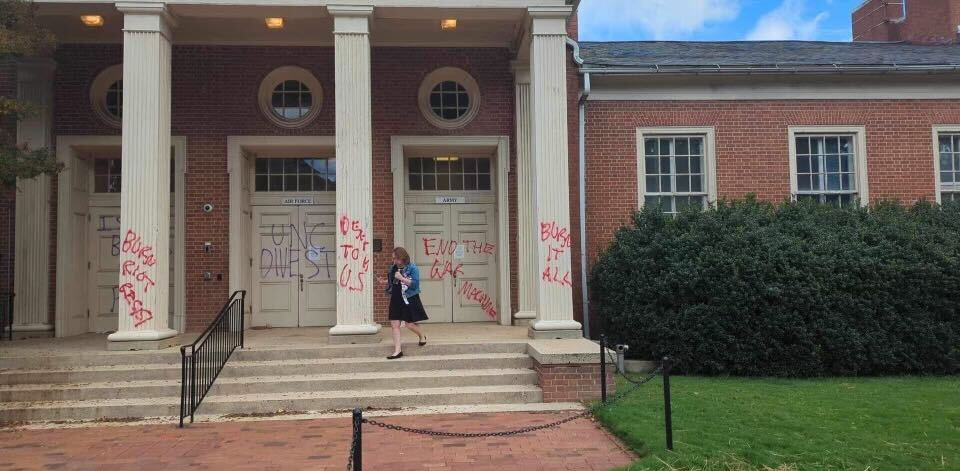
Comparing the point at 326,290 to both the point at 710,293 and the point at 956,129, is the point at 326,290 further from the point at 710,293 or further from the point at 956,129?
the point at 956,129

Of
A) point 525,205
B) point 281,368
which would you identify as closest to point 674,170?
point 525,205

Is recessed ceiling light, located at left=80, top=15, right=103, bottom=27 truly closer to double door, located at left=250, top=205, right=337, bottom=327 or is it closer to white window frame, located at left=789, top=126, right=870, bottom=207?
double door, located at left=250, top=205, right=337, bottom=327

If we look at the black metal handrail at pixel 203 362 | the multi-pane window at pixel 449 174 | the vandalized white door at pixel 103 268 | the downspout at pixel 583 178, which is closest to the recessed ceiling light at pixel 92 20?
the vandalized white door at pixel 103 268

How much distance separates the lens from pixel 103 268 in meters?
12.4

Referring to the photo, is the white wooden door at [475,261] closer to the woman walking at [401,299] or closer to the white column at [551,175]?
the white column at [551,175]

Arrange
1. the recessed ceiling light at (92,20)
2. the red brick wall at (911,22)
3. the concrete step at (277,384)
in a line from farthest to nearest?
the red brick wall at (911,22), the recessed ceiling light at (92,20), the concrete step at (277,384)

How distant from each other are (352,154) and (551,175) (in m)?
2.80

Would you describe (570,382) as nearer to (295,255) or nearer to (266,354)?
(266,354)

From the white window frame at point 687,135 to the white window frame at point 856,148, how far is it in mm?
1452

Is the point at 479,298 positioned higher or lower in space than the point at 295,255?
lower

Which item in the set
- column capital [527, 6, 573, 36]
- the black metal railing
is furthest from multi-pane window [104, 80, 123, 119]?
column capital [527, 6, 573, 36]

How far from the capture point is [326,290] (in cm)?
1266

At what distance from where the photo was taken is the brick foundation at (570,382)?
8516mm

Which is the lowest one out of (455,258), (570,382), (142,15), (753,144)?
(570,382)
